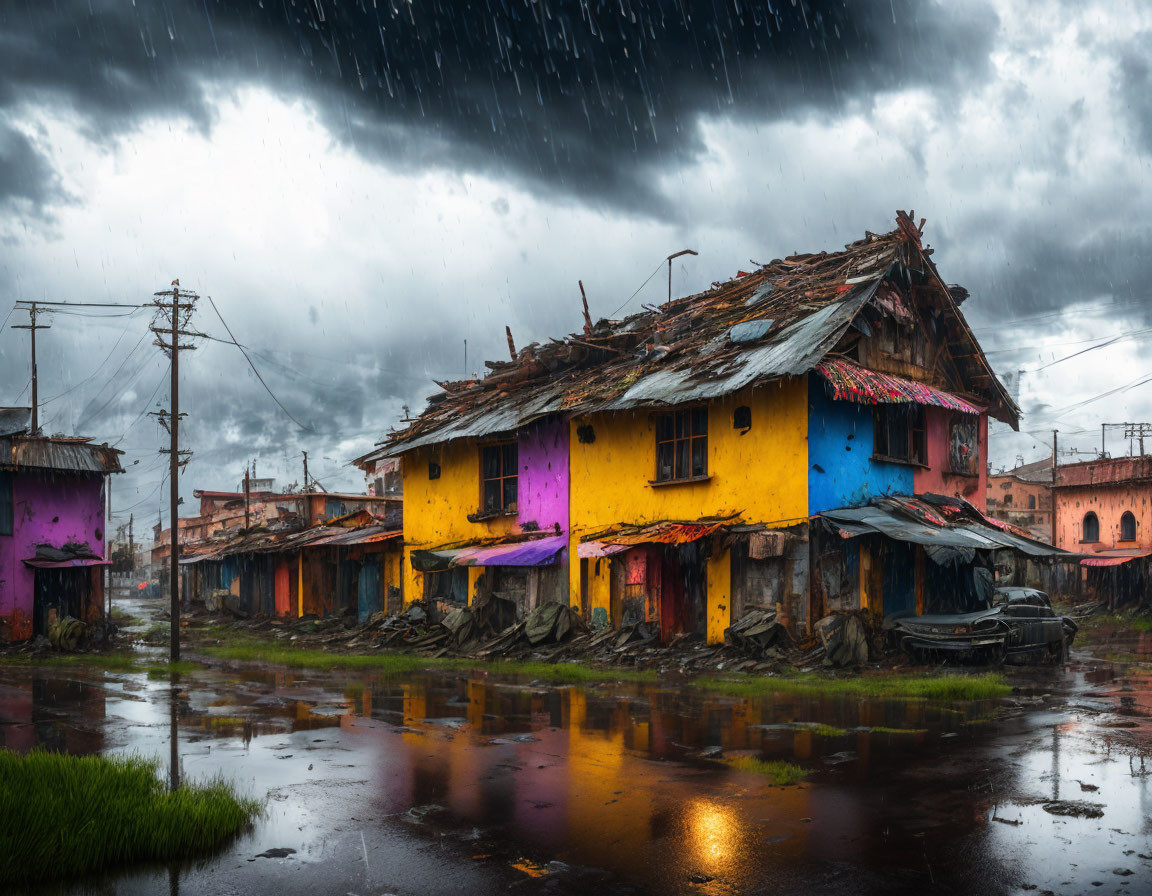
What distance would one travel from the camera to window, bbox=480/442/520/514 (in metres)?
26.2

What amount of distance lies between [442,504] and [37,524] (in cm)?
1199

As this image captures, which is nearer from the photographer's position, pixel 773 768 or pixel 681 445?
pixel 773 768

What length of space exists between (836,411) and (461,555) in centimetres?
1084

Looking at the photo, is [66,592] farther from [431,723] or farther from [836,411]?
[836,411]

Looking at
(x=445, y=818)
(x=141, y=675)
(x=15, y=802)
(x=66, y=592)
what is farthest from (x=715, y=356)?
(x=66, y=592)

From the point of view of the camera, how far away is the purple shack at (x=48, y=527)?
91.9 ft

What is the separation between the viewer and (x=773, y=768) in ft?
29.9

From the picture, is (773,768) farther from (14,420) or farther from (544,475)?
(14,420)

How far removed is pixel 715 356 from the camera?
21938 mm

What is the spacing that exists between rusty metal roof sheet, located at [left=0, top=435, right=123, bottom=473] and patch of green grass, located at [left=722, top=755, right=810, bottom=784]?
82.8 feet

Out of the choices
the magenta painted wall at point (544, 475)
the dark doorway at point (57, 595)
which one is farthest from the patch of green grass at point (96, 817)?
the dark doorway at point (57, 595)

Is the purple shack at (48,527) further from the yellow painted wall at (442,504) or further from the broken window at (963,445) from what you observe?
the broken window at (963,445)

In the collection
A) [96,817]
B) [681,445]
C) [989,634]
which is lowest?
[989,634]

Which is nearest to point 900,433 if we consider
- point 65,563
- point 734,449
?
point 734,449
